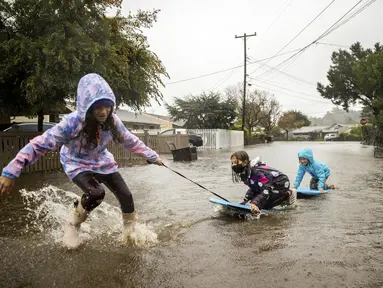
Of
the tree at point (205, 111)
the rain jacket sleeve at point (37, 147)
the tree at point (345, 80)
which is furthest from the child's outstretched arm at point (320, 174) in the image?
the tree at point (345, 80)

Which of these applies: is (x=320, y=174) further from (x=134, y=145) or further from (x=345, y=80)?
(x=345, y=80)

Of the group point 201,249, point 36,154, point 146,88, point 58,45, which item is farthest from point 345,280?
point 146,88

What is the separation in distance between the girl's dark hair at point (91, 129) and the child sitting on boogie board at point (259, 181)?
1.94 metres

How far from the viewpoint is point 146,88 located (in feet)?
44.9

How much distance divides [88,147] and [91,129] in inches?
8.6

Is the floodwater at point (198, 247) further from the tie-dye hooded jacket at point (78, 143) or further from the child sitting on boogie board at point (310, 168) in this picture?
the tie-dye hooded jacket at point (78, 143)

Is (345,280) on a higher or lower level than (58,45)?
lower

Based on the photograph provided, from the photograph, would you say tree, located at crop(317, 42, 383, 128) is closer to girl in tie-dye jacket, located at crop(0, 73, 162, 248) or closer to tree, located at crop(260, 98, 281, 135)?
tree, located at crop(260, 98, 281, 135)

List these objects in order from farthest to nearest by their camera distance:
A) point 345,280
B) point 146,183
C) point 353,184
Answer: point 146,183, point 353,184, point 345,280

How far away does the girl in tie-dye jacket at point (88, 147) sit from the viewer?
3219 millimetres

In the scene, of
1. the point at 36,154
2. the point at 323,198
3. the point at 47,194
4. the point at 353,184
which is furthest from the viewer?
the point at 353,184

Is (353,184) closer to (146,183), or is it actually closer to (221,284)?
(146,183)

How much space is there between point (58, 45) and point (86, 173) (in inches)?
284

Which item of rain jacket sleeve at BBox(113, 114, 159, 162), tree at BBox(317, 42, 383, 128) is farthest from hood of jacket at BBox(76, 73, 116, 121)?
tree at BBox(317, 42, 383, 128)
